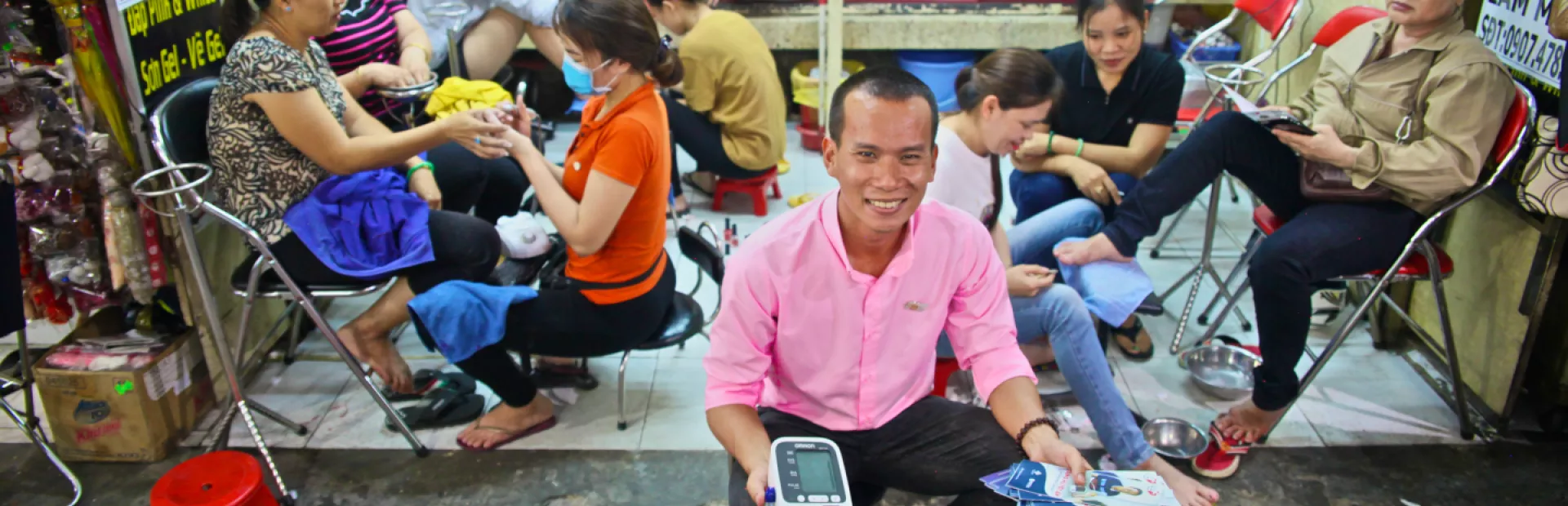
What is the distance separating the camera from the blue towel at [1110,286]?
9.02 feet

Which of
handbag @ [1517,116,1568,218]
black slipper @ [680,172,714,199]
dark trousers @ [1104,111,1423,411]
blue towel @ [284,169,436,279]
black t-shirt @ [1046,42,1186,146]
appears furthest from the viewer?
black slipper @ [680,172,714,199]

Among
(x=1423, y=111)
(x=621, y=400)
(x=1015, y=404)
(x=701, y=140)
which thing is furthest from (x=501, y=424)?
(x=1423, y=111)

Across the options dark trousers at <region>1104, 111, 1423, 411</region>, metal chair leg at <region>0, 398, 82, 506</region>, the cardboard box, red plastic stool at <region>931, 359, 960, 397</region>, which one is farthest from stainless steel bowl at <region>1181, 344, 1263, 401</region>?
metal chair leg at <region>0, 398, 82, 506</region>

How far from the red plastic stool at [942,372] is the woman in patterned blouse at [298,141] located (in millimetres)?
1216

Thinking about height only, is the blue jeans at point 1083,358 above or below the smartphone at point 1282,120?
below

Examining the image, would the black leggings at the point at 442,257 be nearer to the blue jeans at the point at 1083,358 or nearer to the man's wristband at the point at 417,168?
the man's wristband at the point at 417,168

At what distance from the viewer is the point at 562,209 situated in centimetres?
250

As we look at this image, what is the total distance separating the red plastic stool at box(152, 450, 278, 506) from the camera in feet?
7.86

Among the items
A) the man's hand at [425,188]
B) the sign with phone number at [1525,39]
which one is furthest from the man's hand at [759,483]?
the sign with phone number at [1525,39]

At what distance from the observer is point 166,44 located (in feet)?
8.92

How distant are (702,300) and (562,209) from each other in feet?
4.27

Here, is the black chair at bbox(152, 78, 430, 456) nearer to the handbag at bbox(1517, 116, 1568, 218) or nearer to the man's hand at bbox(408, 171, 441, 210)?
the man's hand at bbox(408, 171, 441, 210)

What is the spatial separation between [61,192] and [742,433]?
189 cm

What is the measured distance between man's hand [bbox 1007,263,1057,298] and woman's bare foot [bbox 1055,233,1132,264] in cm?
28
